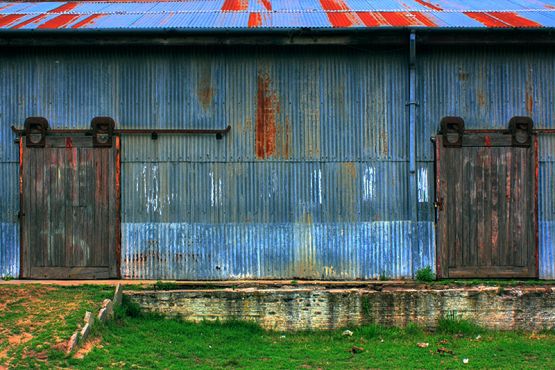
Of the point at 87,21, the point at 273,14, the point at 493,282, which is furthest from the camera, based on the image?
the point at 273,14

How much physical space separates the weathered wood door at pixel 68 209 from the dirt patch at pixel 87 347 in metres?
2.97

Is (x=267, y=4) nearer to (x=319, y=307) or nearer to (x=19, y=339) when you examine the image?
(x=319, y=307)

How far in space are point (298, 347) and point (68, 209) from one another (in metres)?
5.77

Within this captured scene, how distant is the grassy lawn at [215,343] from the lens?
887cm

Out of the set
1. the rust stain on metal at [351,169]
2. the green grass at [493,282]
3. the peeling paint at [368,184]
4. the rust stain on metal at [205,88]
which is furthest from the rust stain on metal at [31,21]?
the green grass at [493,282]

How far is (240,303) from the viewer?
35.9 feet

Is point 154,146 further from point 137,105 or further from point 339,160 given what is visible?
point 339,160

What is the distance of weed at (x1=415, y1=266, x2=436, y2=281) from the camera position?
12039 mm

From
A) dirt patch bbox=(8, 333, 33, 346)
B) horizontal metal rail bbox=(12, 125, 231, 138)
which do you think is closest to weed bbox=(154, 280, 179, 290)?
dirt patch bbox=(8, 333, 33, 346)

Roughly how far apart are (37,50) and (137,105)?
8.10ft

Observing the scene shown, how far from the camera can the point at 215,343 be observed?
398 inches

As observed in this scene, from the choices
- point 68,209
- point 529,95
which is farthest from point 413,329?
point 68,209

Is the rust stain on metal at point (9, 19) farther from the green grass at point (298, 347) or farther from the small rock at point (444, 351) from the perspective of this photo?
the small rock at point (444, 351)

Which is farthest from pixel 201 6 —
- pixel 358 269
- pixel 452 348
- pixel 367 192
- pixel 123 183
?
pixel 452 348
